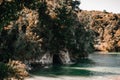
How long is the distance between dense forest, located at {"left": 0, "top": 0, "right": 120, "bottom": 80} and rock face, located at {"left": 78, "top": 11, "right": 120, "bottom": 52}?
137ft

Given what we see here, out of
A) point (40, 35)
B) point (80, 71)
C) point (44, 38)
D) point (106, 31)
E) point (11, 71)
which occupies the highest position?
point (106, 31)

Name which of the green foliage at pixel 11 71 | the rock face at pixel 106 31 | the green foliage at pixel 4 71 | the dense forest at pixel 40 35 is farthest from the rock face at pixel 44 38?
the rock face at pixel 106 31

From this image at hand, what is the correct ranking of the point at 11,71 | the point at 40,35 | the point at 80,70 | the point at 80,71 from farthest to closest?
the point at 40,35, the point at 80,70, the point at 80,71, the point at 11,71

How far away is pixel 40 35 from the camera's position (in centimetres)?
6506

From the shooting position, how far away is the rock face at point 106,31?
468ft

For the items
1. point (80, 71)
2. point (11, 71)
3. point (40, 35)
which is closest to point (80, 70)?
point (80, 71)

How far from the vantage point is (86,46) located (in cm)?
8506

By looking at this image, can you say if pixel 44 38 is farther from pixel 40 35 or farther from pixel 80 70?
pixel 80 70

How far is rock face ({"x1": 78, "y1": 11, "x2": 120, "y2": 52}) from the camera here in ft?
468

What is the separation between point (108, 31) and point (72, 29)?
8847cm

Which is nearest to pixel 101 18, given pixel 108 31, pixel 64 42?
pixel 108 31

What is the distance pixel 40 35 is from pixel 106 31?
101140 millimetres

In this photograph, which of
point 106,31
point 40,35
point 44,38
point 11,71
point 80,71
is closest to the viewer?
point 11,71

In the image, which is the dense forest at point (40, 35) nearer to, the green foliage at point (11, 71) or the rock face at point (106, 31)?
the green foliage at point (11, 71)
